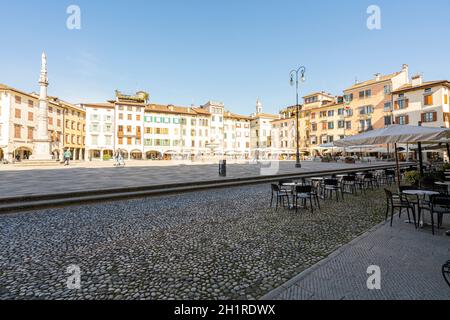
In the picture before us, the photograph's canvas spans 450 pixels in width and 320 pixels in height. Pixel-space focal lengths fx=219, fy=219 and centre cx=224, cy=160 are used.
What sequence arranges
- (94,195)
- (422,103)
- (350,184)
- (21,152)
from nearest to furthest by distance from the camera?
(94,195), (350,184), (422,103), (21,152)

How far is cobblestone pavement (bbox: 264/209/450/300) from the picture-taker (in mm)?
2631

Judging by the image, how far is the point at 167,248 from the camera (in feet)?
13.3

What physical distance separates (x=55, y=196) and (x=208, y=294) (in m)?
7.68

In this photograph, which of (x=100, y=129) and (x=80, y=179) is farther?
(x=100, y=129)

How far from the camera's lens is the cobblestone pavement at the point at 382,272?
8.63ft

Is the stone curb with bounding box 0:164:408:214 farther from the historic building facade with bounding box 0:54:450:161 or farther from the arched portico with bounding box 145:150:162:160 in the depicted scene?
the arched portico with bounding box 145:150:162:160

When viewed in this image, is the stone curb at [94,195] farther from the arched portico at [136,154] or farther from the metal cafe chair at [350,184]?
the arched portico at [136,154]

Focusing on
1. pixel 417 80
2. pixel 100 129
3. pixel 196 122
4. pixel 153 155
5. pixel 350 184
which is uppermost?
pixel 417 80

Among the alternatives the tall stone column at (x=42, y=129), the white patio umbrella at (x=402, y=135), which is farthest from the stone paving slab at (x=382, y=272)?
the tall stone column at (x=42, y=129)

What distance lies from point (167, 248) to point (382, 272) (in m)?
3.44

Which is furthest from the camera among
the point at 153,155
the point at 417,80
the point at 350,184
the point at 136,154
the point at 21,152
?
the point at 153,155

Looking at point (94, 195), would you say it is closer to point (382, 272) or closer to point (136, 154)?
point (382, 272)

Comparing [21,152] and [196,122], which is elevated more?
[196,122]

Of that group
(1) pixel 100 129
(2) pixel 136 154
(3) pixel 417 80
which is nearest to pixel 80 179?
(2) pixel 136 154
